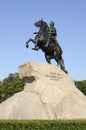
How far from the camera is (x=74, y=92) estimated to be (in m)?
19.5

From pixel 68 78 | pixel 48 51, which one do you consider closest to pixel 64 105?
pixel 68 78

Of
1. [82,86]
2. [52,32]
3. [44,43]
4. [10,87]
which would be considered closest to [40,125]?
[44,43]

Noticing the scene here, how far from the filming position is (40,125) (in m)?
12.8

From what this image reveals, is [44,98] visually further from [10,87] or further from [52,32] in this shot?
[10,87]

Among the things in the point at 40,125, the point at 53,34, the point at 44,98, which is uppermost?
the point at 53,34

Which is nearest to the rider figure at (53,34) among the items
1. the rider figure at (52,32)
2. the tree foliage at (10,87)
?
the rider figure at (52,32)

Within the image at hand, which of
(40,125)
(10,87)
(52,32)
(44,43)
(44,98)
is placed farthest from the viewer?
(10,87)

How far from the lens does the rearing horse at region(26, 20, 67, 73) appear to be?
71.6 feet

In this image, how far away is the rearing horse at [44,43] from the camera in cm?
2183

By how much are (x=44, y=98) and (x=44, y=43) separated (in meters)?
4.62

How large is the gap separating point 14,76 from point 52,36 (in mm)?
28159

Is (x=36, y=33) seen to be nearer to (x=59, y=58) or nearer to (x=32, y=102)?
(x=59, y=58)

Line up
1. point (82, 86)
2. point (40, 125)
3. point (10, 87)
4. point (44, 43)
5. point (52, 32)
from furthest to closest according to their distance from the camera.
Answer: point (10, 87), point (82, 86), point (52, 32), point (44, 43), point (40, 125)

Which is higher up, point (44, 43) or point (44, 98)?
point (44, 43)
